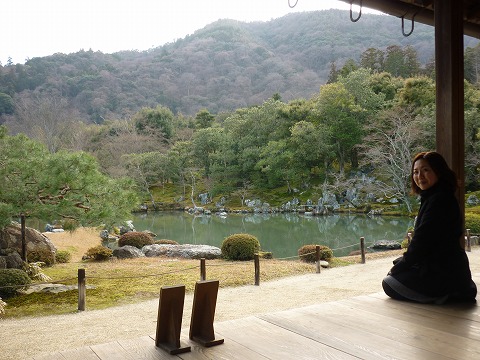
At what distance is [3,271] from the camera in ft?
22.2

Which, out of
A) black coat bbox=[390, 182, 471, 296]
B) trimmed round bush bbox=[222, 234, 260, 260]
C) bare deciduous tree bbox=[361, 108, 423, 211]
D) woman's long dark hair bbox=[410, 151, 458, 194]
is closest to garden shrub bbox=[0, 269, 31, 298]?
trimmed round bush bbox=[222, 234, 260, 260]

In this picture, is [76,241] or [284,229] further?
[284,229]

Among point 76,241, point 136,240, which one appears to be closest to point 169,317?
point 136,240

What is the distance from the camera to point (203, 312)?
1.80 m

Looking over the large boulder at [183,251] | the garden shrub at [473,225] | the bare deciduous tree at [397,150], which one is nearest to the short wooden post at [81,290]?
the large boulder at [183,251]

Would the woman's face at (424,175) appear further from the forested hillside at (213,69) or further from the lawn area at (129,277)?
the forested hillside at (213,69)

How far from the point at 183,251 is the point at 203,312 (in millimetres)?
9821

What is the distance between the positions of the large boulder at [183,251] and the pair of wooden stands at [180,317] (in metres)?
9.24

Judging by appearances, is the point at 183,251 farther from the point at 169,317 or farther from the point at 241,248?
the point at 169,317

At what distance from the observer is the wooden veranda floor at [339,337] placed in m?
1.62

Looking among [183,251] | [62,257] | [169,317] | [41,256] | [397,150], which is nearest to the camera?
[169,317]

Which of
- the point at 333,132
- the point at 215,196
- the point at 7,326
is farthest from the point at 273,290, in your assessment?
the point at 215,196

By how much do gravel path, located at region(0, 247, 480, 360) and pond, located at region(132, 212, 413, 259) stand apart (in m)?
4.52

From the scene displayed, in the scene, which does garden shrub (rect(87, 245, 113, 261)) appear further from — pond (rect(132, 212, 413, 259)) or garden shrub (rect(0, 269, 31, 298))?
pond (rect(132, 212, 413, 259))
